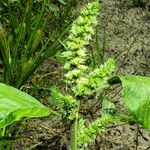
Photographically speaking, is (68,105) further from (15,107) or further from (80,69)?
(15,107)

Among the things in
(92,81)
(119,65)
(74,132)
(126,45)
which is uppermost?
(126,45)

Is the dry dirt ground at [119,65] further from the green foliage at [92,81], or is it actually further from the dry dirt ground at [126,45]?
the green foliage at [92,81]

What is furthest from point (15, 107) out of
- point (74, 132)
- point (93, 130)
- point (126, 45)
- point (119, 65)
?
point (126, 45)

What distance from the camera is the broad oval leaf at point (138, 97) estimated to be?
74 cm

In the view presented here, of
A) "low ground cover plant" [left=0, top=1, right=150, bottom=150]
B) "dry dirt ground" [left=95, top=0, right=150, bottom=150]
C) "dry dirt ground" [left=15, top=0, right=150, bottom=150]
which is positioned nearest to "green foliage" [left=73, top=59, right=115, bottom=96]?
"low ground cover plant" [left=0, top=1, right=150, bottom=150]

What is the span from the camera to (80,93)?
34.4 inches

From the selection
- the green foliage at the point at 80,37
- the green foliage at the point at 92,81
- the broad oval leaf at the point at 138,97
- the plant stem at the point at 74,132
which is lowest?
the plant stem at the point at 74,132

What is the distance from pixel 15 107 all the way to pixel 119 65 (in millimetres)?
2211

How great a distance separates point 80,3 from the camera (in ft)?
11.8

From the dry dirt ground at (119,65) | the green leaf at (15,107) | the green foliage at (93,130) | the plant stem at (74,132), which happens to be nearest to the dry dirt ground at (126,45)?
the dry dirt ground at (119,65)

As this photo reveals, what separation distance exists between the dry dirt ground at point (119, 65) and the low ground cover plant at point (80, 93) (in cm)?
104

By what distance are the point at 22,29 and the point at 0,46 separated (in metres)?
0.20

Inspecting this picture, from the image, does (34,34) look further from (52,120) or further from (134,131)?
(134,131)

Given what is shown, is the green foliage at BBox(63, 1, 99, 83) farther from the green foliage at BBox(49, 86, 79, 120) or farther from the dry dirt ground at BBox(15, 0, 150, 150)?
the dry dirt ground at BBox(15, 0, 150, 150)
